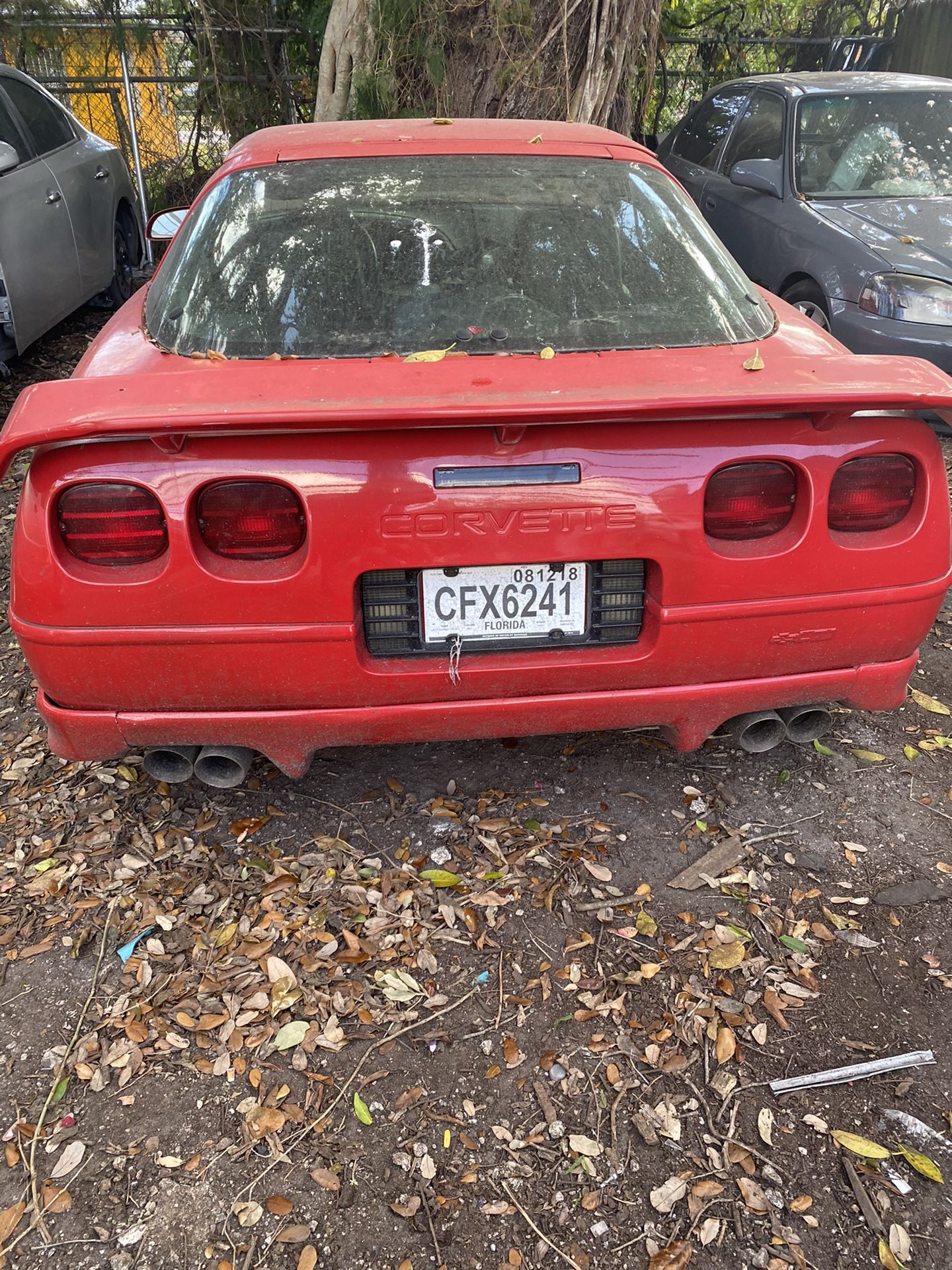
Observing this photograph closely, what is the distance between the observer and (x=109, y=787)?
287 cm

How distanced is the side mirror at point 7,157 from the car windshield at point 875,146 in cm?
457

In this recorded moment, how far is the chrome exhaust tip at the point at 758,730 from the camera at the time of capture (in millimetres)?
2535

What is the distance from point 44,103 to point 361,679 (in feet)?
20.7

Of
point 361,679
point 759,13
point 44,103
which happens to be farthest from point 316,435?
point 759,13

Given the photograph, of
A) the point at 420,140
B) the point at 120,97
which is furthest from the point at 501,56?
the point at 120,97

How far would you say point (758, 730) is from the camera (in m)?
2.58

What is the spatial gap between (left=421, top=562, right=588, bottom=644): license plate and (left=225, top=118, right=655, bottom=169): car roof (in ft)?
4.81

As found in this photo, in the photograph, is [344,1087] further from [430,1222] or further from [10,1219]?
[10,1219]

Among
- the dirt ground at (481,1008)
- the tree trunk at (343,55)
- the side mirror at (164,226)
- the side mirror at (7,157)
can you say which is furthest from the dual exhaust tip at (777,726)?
the tree trunk at (343,55)

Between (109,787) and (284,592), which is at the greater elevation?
(284,592)

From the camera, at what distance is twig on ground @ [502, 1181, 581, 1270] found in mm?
1675

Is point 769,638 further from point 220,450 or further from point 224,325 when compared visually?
point 224,325

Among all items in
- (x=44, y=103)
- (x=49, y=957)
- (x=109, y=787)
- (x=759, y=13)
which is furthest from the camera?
(x=759, y=13)

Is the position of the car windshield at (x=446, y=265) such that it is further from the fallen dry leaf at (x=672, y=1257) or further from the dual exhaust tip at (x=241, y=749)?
the fallen dry leaf at (x=672, y=1257)
